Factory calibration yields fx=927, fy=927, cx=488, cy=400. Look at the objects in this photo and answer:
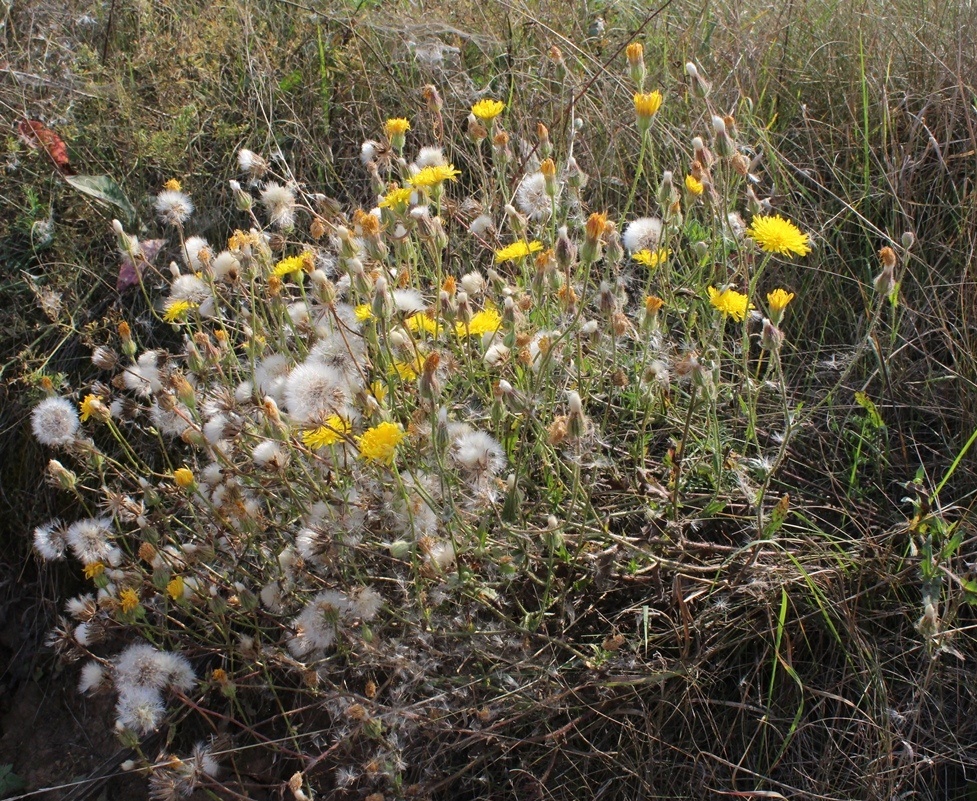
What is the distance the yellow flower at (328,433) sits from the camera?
155 centimetres

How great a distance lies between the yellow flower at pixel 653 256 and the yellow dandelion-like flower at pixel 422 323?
43 centimetres

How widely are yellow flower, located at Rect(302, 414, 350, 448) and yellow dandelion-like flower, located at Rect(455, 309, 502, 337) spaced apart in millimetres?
291

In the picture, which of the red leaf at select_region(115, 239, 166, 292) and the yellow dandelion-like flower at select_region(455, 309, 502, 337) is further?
the red leaf at select_region(115, 239, 166, 292)

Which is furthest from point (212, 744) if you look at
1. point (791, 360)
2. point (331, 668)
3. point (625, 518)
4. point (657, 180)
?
point (657, 180)

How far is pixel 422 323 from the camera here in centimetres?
171

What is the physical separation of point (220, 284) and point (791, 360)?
134cm

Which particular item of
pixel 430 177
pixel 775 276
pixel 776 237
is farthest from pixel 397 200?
pixel 775 276

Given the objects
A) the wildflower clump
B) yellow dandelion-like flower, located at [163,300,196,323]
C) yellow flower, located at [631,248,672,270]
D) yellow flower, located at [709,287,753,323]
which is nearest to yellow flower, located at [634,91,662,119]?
the wildflower clump

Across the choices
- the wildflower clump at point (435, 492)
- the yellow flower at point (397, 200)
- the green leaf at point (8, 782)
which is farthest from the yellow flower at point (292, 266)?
the green leaf at point (8, 782)

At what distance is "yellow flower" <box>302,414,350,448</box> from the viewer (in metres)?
1.55

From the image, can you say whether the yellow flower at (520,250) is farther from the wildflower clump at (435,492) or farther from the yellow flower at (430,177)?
the yellow flower at (430,177)

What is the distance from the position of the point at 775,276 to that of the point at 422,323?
1.05 metres

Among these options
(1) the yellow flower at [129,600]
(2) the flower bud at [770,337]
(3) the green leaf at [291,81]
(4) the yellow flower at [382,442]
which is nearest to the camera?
(4) the yellow flower at [382,442]

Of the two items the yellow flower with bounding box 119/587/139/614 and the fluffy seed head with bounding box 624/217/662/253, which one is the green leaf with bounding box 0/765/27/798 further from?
the fluffy seed head with bounding box 624/217/662/253
